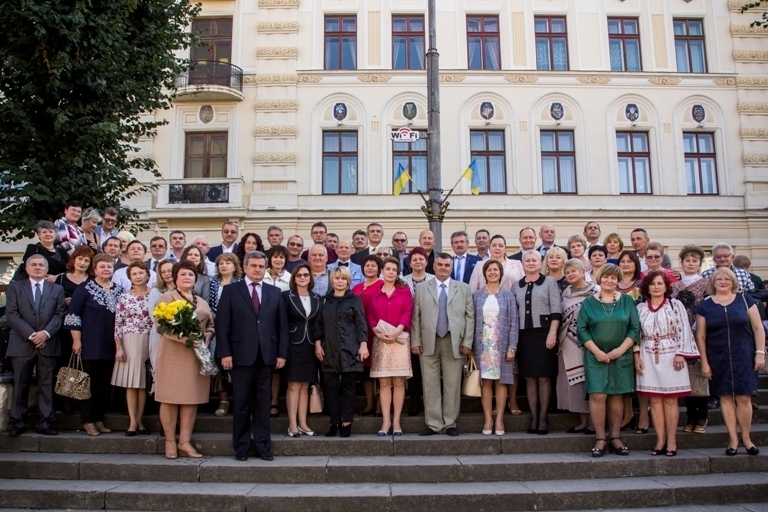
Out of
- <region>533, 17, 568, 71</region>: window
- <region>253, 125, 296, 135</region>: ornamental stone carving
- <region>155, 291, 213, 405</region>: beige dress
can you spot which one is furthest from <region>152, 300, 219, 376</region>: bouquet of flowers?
<region>533, 17, 568, 71</region>: window

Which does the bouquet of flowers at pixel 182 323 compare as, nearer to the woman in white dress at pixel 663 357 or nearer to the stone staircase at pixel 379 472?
the stone staircase at pixel 379 472

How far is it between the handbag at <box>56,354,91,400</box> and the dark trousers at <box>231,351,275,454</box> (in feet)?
5.90

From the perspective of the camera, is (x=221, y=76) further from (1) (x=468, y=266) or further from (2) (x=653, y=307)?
(2) (x=653, y=307)

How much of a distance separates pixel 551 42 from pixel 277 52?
8862mm

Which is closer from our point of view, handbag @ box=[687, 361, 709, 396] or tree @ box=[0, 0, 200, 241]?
handbag @ box=[687, 361, 709, 396]

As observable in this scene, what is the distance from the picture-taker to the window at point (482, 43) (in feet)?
63.6

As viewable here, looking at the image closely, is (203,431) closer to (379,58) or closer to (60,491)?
(60,491)

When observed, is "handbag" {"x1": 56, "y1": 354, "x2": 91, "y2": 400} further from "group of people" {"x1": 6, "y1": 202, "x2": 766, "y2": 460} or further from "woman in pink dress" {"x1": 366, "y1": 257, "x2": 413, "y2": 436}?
"woman in pink dress" {"x1": 366, "y1": 257, "x2": 413, "y2": 436}

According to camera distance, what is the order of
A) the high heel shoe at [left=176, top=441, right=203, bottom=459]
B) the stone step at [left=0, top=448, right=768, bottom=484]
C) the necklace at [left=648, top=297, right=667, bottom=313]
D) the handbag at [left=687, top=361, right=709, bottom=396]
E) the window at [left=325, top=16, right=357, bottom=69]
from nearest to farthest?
the stone step at [left=0, top=448, right=768, bottom=484] < the high heel shoe at [left=176, top=441, right=203, bottom=459] < the necklace at [left=648, top=297, right=667, bottom=313] < the handbag at [left=687, top=361, right=709, bottom=396] < the window at [left=325, top=16, right=357, bottom=69]

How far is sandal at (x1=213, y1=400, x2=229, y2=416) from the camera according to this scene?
727cm

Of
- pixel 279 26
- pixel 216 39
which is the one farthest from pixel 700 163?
pixel 216 39

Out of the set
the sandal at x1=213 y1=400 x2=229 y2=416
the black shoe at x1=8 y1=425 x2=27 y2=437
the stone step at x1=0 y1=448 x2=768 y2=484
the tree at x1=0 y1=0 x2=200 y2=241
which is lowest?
the stone step at x1=0 y1=448 x2=768 y2=484

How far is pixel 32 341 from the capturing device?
6.76m

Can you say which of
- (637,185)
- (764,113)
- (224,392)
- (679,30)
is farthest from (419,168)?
(224,392)
